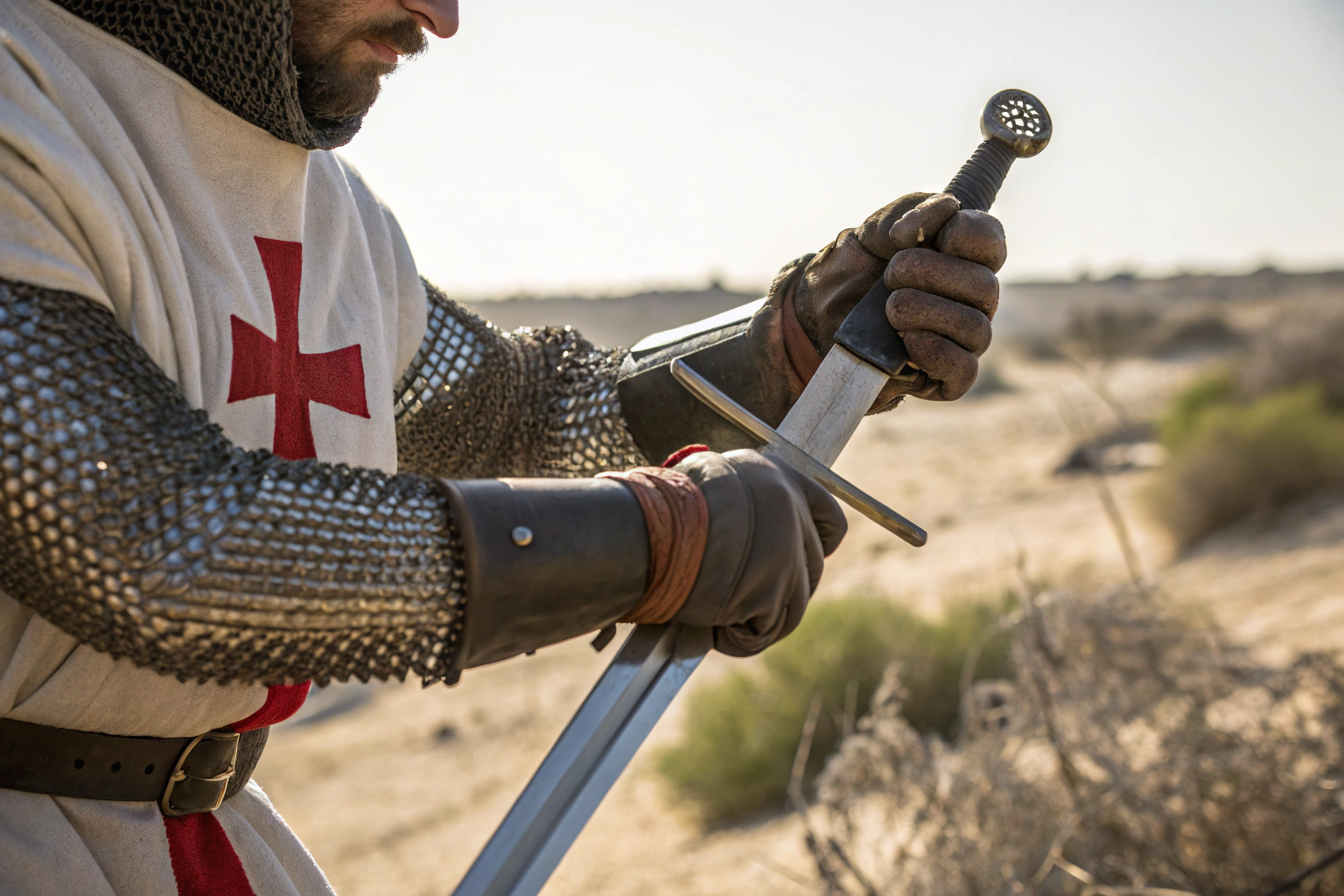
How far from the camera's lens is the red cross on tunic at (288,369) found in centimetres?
131

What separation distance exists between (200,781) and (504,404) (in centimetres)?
96

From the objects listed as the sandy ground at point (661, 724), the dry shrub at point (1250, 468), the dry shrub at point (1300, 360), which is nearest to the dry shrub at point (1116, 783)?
the sandy ground at point (661, 724)

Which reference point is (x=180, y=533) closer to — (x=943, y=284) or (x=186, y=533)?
(x=186, y=533)

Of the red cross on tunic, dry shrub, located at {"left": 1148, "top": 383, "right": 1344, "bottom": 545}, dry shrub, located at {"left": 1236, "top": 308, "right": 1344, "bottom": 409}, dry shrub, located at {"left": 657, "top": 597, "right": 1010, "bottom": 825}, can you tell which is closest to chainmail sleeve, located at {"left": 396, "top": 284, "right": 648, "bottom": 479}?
the red cross on tunic

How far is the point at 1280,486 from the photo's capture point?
29.2ft

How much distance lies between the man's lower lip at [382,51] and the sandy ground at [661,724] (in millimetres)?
2140

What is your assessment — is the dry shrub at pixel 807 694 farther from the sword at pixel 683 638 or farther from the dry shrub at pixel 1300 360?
the dry shrub at pixel 1300 360

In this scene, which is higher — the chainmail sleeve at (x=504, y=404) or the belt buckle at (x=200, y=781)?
the chainmail sleeve at (x=504, y=404)

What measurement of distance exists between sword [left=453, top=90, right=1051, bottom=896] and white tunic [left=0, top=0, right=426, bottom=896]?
0.43 metres

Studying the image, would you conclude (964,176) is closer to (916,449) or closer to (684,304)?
(916,449)

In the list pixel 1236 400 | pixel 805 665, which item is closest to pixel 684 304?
pixel 1236 400

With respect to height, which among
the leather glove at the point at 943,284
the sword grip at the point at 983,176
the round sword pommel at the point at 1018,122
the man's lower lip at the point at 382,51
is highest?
the round sword pommel at the point at 1018,122

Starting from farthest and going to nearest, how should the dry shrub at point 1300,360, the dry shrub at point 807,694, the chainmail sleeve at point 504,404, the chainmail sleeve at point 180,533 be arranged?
the dry shrub at point 1300,360
the dry shrub at point 807,694
the chainmail sleeve at point 504,404
the chainmail sleeve at point 180,533

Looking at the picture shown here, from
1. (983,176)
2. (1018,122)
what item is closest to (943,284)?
(983,176)
